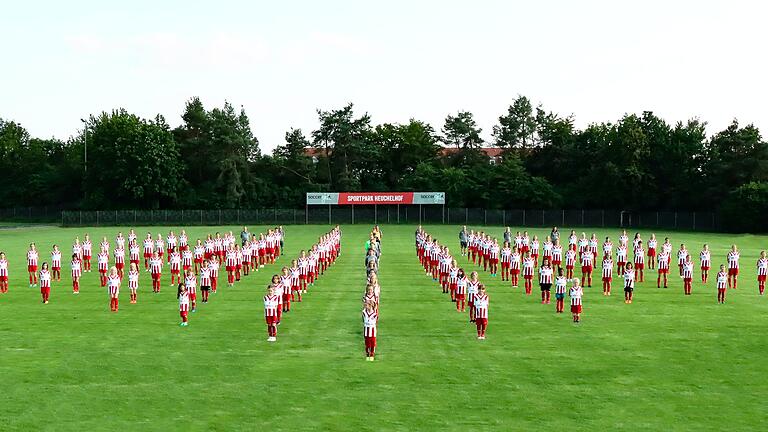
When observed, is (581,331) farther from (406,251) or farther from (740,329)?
(406,251)

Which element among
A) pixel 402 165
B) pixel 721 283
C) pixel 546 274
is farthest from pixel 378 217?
pixel 721 283

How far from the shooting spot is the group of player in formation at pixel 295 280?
63.9ft

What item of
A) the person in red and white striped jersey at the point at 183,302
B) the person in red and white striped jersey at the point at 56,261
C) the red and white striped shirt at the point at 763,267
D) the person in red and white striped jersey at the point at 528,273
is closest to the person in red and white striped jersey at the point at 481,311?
the person in red and white striped jersey at the point at 183,302

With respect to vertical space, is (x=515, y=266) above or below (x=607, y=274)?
above

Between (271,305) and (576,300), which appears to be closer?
(271,305)

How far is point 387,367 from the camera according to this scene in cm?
1644

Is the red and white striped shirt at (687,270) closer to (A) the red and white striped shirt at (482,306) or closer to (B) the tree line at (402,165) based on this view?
(A) the red and white striped shirt at (482,306)

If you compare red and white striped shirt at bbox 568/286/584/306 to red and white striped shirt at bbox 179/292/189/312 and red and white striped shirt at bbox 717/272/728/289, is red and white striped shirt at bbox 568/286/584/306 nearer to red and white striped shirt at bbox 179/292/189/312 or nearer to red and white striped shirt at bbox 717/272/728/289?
red and white striped shirt at bbox 717/272/728/289

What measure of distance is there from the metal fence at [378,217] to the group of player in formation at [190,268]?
153 feet

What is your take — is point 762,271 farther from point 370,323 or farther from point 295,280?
point 370,323

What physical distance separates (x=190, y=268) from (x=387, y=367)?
1648 centimetres

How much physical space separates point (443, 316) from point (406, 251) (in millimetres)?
26123

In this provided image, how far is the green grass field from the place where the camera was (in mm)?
12930

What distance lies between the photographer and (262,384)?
15.0m
